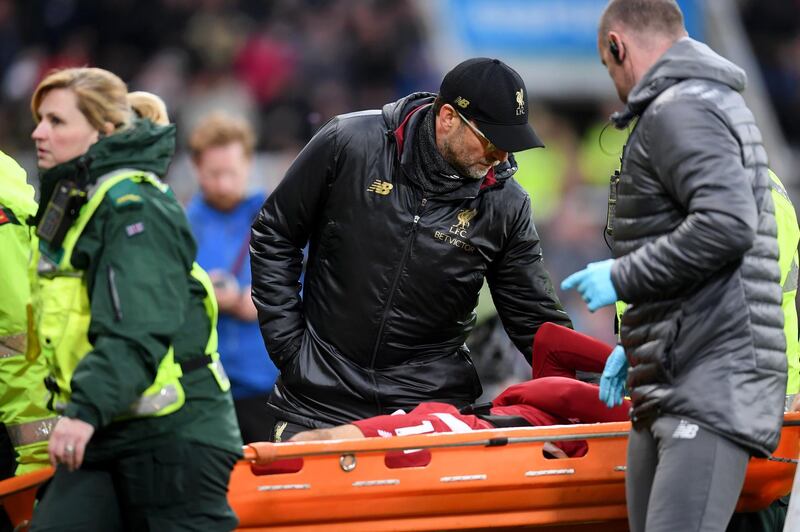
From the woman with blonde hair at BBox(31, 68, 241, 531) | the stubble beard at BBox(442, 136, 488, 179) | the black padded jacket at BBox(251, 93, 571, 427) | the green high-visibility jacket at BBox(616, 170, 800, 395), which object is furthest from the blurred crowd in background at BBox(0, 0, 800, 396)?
the woman with blonde hair at BBox(31, 68, 241, 531)

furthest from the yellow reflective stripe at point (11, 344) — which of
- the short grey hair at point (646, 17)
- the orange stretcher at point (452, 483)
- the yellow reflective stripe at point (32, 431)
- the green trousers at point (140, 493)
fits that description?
the short grey hair at point (646, 17)

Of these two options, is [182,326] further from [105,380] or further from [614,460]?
[614,460]

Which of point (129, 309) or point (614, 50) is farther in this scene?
point (614, 50)

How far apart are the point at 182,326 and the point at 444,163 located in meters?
1.25

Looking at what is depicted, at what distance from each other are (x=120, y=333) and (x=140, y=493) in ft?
1.23

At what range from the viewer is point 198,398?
122 inches

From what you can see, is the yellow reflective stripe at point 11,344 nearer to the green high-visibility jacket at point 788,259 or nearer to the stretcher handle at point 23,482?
the stretcher handle at point 23,482

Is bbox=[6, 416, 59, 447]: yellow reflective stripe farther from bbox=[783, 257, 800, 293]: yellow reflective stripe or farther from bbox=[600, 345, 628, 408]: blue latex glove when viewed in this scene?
bbox=[783, 257, 800, 293]: yellow reflective stripe

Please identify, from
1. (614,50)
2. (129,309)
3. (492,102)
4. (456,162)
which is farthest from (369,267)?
(129,309)

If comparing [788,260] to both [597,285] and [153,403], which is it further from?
[153,403]

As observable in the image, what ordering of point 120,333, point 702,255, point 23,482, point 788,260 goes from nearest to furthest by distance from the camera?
point 120,333 < point 702,255 < point 23,482 < point 788,260

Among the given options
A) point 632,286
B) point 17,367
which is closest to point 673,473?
point 632,286

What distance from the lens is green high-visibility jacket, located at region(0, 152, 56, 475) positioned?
385cm

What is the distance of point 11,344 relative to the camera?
3896mm
